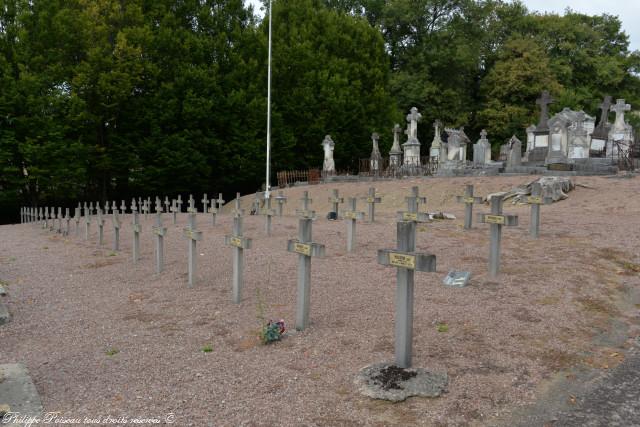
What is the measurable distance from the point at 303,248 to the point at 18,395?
3.15m

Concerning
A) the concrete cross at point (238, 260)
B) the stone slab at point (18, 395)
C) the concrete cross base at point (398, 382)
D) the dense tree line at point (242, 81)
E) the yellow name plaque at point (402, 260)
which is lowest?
the stone slab at point (18, 395)

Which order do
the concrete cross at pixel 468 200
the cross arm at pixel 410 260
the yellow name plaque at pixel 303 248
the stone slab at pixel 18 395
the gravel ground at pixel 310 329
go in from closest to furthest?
the stone slab at pixel 18 395 → the gravel ground at pixel 310 329 → the cross arm at pixel 410 260 → the yellow name plaque at pixel 303 248 → the concrete cross at pixel 468 200

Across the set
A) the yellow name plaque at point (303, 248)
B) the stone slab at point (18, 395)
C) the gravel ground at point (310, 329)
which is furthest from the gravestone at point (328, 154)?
the stone slab at point (18, 395)

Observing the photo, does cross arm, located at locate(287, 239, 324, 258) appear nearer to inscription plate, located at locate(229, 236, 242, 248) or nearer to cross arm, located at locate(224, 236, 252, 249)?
cross arm, located at locate(224, 236, 252, 249)

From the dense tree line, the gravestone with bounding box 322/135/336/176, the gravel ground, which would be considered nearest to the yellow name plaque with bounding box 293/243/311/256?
the gravel ground

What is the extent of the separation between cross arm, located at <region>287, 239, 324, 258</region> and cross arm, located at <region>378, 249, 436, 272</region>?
1174 millimetres

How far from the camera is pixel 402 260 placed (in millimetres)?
4648

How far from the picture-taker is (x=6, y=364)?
504 centimetres

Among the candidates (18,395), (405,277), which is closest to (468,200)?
(405,277)

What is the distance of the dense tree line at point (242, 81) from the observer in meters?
25.9

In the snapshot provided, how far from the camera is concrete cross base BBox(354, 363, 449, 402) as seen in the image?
162 inches

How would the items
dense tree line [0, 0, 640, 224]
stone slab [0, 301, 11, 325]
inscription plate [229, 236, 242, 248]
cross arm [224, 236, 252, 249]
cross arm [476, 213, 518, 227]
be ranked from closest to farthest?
stone slab [0, 301, 11, 325] < cross arm [224, 236, 252, 249] < inscription plate [229, 236, 242, 248] < cross arm [476, 213, 518, 227] < dense tree line [0, 0, 640, 224]

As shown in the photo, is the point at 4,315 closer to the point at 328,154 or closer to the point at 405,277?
the point at 405,277

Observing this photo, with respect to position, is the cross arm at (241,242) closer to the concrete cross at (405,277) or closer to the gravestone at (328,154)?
the concrete cross at (405,277)
